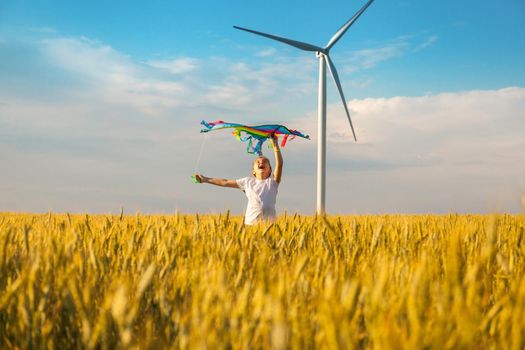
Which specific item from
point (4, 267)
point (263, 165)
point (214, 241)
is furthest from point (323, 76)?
point (4, 267)

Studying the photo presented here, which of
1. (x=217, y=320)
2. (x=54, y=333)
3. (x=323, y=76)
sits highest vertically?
(x=323, y=76)

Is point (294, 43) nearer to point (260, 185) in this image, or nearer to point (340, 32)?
point (340, 32)

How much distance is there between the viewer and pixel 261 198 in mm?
8781

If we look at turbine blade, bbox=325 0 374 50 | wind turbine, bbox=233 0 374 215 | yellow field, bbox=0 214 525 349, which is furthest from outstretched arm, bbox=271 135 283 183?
turbine blade, bbox=325 0 374 50

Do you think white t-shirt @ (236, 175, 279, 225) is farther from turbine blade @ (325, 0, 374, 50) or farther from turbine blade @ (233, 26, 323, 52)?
turbine blade @ (325, 0, 374, 50)

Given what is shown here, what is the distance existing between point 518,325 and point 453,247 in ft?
1.00

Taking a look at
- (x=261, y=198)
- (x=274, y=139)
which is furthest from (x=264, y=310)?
(x=274, y=139)

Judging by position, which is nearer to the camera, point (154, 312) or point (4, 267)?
point (154, 312)

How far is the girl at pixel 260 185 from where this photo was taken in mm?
8797

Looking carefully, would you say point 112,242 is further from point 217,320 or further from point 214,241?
point 217,320

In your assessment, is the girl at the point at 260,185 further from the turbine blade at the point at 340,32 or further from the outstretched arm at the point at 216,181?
the turbine blade at the point at 340,32

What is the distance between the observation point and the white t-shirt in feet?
28.9

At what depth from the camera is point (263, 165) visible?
914 centimetres

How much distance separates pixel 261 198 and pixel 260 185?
10.0 inches
